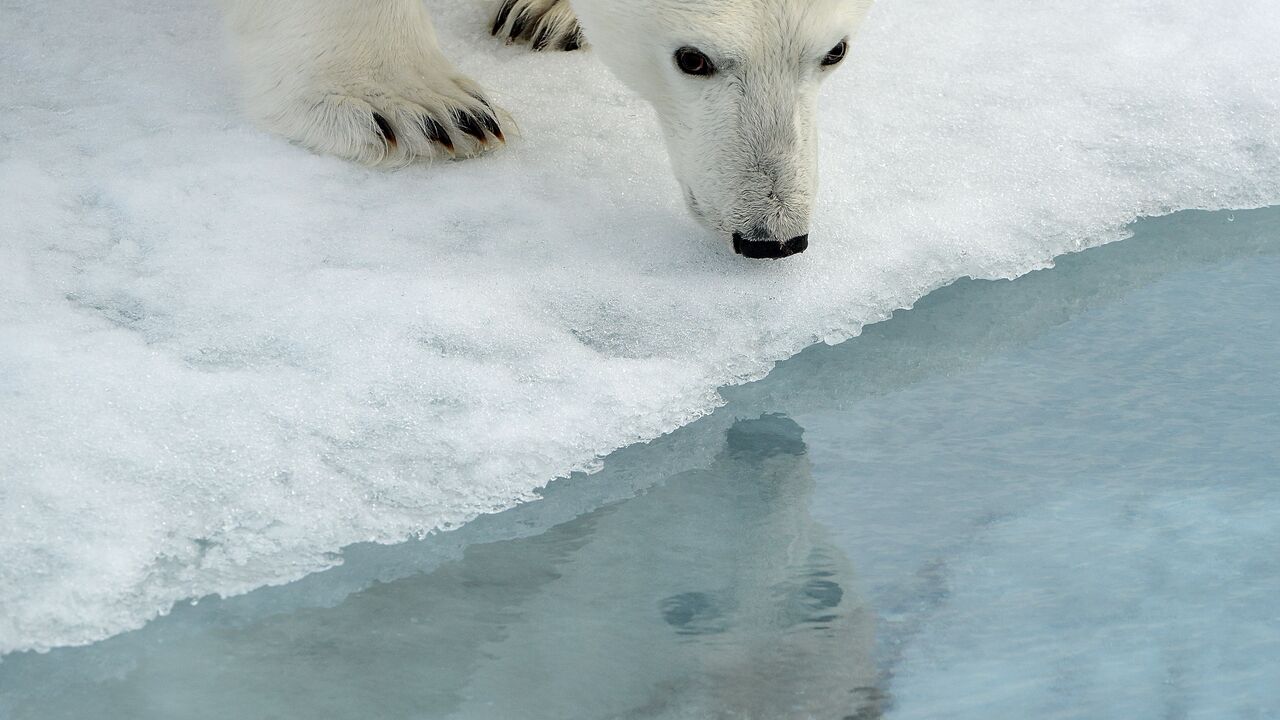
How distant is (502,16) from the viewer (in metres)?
3.17

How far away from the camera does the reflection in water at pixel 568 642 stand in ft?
4.67

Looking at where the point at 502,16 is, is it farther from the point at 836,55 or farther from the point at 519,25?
the point at 836,55

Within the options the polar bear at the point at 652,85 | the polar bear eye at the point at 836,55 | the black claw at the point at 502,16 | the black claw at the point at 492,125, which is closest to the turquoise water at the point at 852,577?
the polar bear at the point at 652,85

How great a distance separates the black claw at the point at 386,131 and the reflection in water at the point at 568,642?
3.65 ft

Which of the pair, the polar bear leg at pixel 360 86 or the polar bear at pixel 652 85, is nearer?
the polar bear at pixel 652 85

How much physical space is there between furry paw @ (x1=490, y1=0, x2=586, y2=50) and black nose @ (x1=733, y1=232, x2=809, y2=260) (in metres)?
1.05

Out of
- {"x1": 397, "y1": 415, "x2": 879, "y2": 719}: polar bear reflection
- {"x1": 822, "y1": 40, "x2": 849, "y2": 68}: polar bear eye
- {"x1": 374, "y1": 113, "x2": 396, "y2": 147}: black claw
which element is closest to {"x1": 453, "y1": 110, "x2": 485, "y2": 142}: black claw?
{"x1": 374, "y1": 113, "x2": 396, "y2": 147}: black claw

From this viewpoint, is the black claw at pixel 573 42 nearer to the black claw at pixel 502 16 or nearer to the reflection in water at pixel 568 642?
the black claw at pixel 502 16

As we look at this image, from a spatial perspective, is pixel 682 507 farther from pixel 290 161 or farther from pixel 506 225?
pixel 290 161

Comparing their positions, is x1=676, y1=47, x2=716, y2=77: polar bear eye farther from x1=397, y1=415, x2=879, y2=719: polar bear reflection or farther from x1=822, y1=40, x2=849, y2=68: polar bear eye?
x1=397, y1=415, x2=879, y2=719: polar bear reflection

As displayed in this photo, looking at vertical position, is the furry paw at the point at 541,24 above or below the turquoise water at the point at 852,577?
above

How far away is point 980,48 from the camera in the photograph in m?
3.06

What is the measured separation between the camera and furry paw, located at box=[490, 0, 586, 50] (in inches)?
121

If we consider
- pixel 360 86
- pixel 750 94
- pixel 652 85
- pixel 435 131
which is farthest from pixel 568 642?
pixel 360 86
